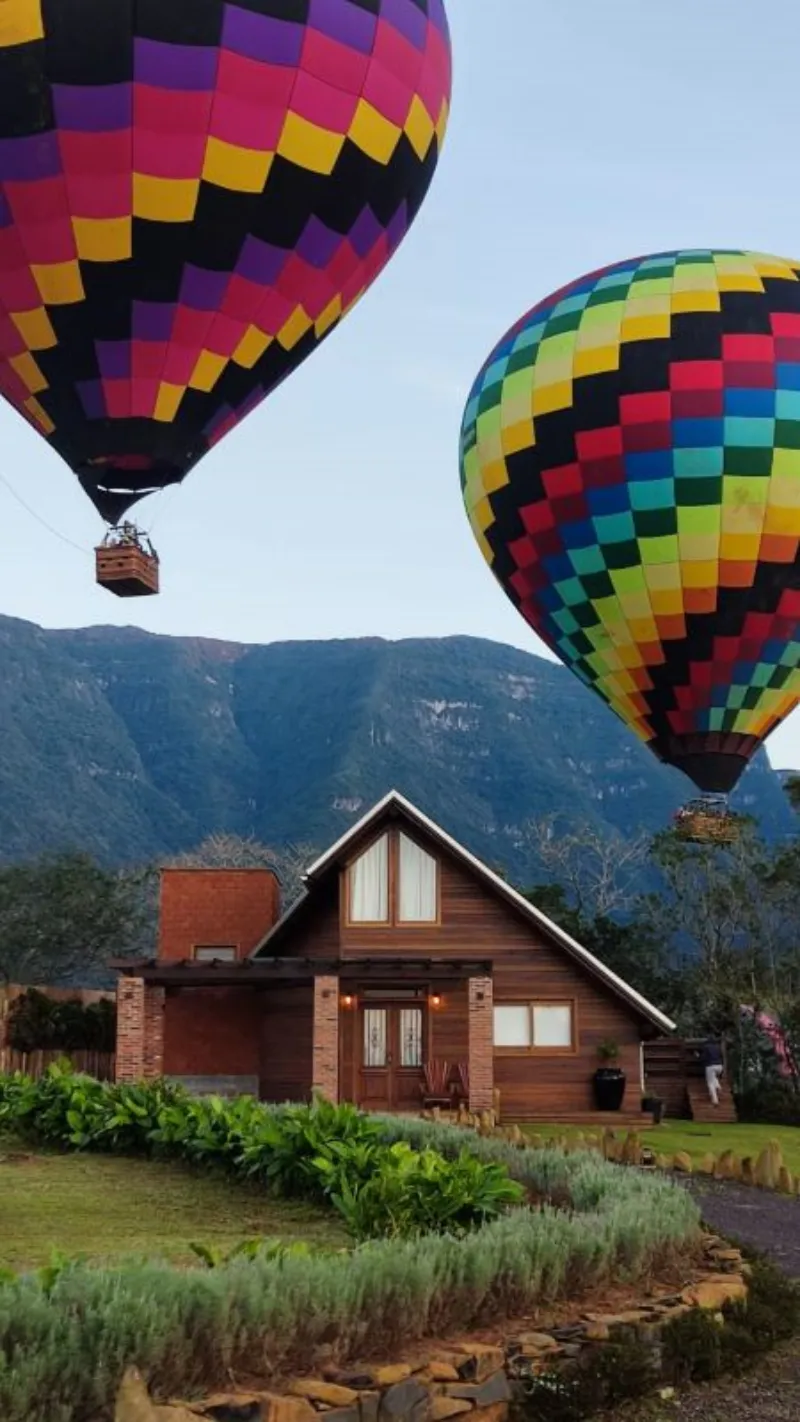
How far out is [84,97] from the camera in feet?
51.8

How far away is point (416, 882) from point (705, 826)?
5.95m

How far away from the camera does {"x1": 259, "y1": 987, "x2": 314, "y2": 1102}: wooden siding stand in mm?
28766

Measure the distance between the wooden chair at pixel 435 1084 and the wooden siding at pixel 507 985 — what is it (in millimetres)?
494

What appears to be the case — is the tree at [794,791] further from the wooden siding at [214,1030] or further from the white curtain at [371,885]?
the wooden siding at [214,1030]

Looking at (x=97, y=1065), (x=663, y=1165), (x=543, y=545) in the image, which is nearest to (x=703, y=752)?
(x=543, y=545)

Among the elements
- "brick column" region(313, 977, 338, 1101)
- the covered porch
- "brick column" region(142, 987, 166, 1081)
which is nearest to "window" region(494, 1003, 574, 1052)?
the covered porch

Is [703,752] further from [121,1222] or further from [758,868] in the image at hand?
[758,868]

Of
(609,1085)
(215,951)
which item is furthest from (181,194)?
(215,951)

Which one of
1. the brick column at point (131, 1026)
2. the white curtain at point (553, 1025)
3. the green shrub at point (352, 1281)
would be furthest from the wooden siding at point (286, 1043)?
the green shrub at point (352, 1281)

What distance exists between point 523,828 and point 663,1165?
177 metres

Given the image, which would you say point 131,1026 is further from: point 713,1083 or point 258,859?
point 258,859

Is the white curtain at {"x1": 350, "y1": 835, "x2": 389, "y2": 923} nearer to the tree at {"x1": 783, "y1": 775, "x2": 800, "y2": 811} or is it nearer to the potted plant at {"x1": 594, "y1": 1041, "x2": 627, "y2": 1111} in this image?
the potted plant at {"x1": 594, "y1": 1041, "x2": 627, "y2": 1111}

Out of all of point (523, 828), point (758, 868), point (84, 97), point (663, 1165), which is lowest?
point (663, 1165)

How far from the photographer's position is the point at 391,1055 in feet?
90.9
